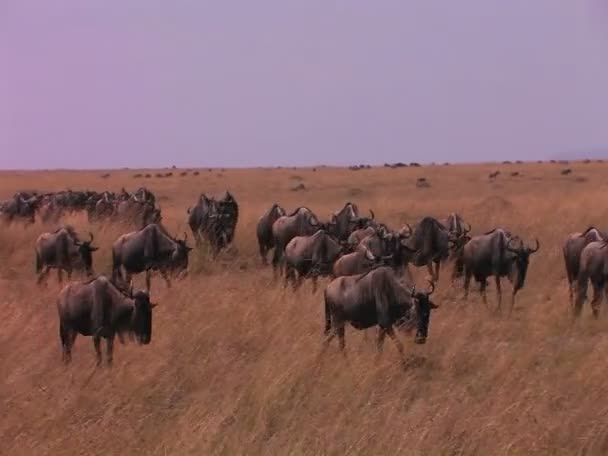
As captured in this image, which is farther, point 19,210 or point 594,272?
point 19,210

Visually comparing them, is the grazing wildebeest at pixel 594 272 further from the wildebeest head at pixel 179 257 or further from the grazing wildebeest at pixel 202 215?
the grazing wildebeest at pixel 202 215

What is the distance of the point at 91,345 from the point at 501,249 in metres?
6.35

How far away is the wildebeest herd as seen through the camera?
291 inches

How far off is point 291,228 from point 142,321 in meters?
6.60

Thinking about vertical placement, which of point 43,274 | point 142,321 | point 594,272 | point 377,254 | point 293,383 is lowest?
point 43,274

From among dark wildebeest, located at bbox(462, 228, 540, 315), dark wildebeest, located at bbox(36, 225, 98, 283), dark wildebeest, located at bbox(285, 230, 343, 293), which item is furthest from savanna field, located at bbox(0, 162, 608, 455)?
dark wildebeest, located at bbox(36, 225, 98, 283)

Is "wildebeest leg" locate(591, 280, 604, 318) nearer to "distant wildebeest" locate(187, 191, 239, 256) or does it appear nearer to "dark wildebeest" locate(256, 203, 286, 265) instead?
"dark wildebeest" locate(256, 203, 286, 265)

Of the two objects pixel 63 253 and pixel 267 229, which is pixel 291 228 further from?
pixel 63 253

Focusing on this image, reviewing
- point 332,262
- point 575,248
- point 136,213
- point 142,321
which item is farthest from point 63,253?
point 575,248

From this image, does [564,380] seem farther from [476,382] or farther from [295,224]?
[295,224]

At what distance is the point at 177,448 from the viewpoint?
179 inches

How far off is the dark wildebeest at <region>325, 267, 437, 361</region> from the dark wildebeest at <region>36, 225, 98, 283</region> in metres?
5.81

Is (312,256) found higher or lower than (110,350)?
higher

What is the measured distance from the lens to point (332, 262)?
35.4ft
